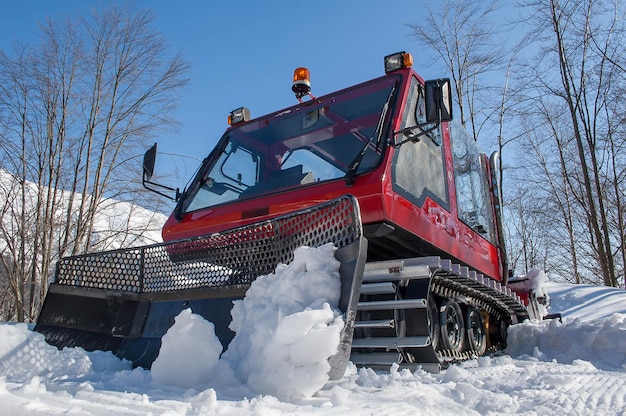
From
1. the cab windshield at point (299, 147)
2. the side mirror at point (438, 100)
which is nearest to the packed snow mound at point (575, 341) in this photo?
the side mirror at point (438, 100)

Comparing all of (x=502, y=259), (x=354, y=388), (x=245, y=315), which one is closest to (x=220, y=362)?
(x=245, y=315)

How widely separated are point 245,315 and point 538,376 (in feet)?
5.72

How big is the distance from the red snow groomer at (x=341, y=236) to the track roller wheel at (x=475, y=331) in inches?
0.5

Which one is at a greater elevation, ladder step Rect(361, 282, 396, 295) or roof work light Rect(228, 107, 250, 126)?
roof work light Rect(228, 107, 250, 126)

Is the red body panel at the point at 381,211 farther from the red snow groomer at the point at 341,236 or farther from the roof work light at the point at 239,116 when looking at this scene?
the roof work light at the point at 239,116

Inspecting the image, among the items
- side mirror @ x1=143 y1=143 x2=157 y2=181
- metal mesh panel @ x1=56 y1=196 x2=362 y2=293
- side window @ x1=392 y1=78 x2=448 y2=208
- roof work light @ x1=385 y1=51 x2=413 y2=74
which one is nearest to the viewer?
metal mesh panel @ x1=56 y1=196 x2=362 y2=293

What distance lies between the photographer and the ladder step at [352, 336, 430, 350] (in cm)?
283

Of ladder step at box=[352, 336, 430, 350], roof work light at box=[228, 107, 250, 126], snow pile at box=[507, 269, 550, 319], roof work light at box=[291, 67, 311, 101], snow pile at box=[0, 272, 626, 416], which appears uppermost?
roof work light at box=[291, 67, 311, 101]

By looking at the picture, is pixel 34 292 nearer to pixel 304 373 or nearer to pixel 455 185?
pixel 455 185

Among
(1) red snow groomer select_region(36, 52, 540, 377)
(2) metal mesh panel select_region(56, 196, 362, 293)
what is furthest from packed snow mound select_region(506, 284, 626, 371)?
(2) metal mesh panel select_region(56, 196, 362, 293)

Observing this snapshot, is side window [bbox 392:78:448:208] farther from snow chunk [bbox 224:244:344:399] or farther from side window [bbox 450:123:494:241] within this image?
snow chunk [bbox 224:244:344:399]

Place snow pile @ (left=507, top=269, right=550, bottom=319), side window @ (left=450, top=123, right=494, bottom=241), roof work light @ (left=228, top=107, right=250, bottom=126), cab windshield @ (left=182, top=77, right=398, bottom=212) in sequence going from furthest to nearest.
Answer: snow pile @ (left=507, top=269, right=550, bottom=319), roof work light @ (left=228, top=107, right=250, bottom=126), side window @ (left=450, top=123, right=494, bottom=241), cab windshield @ (left=182, top=77, right=398, bottom=212)

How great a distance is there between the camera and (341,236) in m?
2.34

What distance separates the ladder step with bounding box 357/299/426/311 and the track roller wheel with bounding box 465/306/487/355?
1366 millimetres
